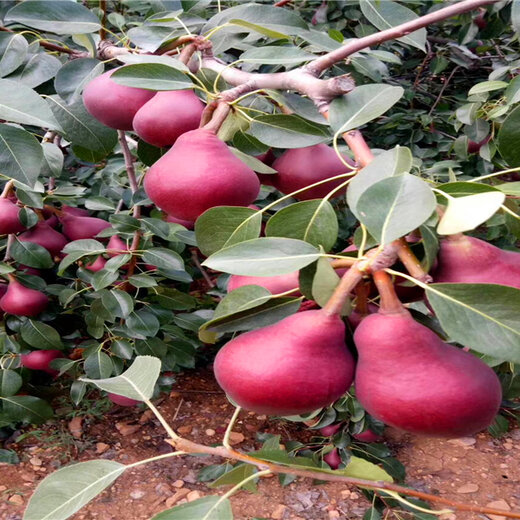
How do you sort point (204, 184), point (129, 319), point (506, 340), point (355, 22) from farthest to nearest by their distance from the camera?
1. point (355, 22)
2. point (129, 319)
3. point (204, 184)
4. point (506, 340)

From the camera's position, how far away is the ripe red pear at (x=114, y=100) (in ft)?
2.29

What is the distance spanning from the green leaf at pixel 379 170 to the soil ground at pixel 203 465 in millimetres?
1442

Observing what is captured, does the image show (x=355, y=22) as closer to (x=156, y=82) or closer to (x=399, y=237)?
(x=156, y=82)

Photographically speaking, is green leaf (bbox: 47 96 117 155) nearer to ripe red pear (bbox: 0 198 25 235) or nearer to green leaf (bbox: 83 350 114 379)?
ripe red pear (bbox: 0 198 25 235)

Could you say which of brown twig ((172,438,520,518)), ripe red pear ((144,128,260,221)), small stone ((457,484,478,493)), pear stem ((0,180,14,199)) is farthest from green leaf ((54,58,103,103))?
small stone ((457,484,478,493))

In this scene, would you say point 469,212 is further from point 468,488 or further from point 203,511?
point 468,488

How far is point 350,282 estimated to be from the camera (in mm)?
416

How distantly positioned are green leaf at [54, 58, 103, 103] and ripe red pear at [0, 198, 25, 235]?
397 millimetres

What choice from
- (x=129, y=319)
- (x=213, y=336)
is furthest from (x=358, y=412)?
(x=213, y=336)

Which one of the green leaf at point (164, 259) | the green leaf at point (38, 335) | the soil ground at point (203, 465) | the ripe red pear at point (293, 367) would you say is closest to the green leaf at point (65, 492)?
the ripe red pear at point (293, 367)

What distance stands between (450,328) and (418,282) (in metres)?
0.04

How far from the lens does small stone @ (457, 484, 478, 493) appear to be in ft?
5.86

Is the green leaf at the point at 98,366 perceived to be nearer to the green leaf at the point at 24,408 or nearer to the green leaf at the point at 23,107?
the green leaf at the point at 24,408

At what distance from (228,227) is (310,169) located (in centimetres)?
13
